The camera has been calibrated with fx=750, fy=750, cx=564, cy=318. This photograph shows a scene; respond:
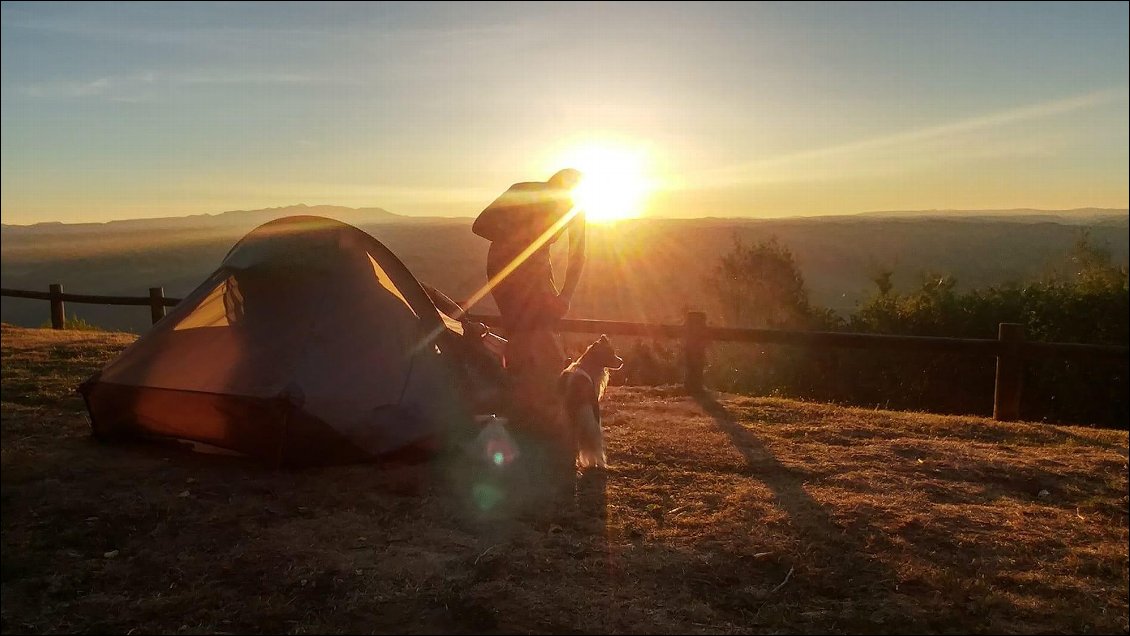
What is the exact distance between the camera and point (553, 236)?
6.26 m

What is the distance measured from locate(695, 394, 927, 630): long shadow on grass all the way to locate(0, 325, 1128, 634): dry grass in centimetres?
2

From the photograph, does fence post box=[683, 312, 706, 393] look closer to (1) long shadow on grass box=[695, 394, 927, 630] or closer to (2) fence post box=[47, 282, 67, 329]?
(1) long shadow on grass box=[695, 394, 927, 630]

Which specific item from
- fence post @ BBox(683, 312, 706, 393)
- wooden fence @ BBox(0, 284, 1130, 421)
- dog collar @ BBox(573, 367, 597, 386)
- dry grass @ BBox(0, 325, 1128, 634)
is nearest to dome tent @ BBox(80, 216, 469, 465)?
dry grass @ BBox(0, 325, 1128, 634)

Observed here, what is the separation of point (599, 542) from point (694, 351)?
4.91m

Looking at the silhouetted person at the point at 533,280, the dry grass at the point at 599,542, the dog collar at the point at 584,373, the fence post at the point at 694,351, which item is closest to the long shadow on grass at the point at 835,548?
the dry grass at the point at 599,542

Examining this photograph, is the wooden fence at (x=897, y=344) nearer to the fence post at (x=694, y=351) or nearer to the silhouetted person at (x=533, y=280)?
the fence post at (x=694, y=351)

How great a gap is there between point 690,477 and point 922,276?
17.0m

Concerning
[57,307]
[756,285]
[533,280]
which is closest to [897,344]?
[533,280]

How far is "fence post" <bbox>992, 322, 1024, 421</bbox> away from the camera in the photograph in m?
7.96

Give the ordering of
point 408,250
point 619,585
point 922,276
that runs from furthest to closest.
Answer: point 408,250 → point 922,276 → point 619,585

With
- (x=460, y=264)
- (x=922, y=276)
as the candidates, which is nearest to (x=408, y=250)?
(x=460, y=264)

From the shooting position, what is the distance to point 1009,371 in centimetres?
799

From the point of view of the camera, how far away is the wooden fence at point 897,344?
7763mm

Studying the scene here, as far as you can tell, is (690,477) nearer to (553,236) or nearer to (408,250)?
(553,236)
